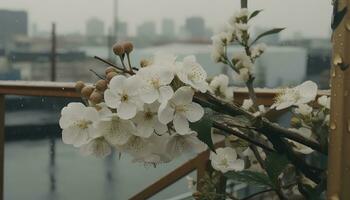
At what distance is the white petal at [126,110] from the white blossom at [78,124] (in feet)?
0.17

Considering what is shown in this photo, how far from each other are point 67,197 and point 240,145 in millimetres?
1259

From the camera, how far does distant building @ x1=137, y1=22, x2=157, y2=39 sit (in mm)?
2236

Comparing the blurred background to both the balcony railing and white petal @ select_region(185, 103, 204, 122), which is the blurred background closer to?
the balcony railing

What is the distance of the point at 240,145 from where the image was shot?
1068 mm

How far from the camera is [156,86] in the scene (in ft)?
2.41

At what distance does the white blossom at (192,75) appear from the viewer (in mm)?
763

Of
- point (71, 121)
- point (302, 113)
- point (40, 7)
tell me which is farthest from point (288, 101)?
point (40, 7)

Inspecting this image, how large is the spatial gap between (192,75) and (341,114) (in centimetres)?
26

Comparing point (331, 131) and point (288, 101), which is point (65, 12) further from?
point (331, 131)

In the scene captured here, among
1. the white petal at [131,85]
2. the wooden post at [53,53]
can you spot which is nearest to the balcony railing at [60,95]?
the wooden post at [53,53]

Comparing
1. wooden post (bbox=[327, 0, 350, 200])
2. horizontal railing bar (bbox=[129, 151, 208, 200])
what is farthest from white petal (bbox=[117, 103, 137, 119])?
horizontal railing bar (bbox=[129, 151, 208, 200])

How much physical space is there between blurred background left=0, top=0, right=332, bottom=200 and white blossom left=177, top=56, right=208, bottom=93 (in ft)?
3.01

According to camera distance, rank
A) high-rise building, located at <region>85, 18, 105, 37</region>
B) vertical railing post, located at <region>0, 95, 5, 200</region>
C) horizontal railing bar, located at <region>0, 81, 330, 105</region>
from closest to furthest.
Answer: horizontal railing bar, located at <region>0, 81, 330, 105</region>
vertical railing post, located at <region>0, 95, 5, 200</region>
high-rise building, located at <region>85, 18, 105, 37</region>

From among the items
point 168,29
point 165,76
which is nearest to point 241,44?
point 165,76
